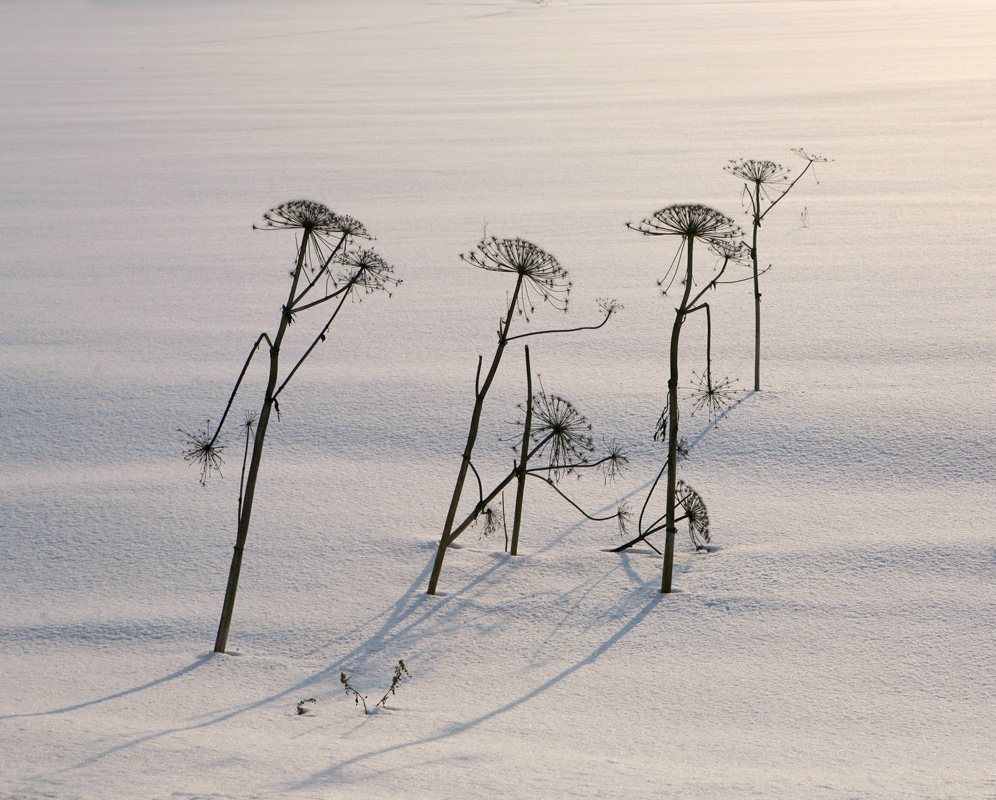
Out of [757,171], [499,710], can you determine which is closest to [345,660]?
[499,710]

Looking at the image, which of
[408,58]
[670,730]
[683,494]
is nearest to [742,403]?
[683,494]

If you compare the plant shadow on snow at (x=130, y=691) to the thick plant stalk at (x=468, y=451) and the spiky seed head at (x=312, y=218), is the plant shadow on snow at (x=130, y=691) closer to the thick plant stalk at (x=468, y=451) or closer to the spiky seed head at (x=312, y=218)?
the thick plant stalk at (x=468, y=451)

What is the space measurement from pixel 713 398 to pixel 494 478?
1.15m

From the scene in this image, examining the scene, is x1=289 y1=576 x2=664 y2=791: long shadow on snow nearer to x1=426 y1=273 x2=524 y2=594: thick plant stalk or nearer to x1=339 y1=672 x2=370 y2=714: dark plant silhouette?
x1=339 y1=672 x2=370 y2=714: dark plant silhouette

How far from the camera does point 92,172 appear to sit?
31.6ft

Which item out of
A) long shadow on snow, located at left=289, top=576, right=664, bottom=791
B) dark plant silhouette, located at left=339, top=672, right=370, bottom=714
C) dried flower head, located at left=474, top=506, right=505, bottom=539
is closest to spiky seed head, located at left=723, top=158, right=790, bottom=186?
dried flower head, located at left=474, top=506, right=505, bottom=539

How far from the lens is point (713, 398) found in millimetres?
4457

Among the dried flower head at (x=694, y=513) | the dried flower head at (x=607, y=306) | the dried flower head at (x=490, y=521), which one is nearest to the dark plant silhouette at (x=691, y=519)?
the dried flower head at (x=694, y=513)

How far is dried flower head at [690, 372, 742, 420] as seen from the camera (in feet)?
14.4

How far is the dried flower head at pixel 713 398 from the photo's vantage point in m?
4.40

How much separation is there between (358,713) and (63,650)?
97cm

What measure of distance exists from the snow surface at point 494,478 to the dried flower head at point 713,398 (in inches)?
3.5

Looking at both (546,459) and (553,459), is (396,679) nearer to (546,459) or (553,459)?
(553,459)

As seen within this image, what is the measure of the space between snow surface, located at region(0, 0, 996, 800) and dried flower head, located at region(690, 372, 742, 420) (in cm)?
9
